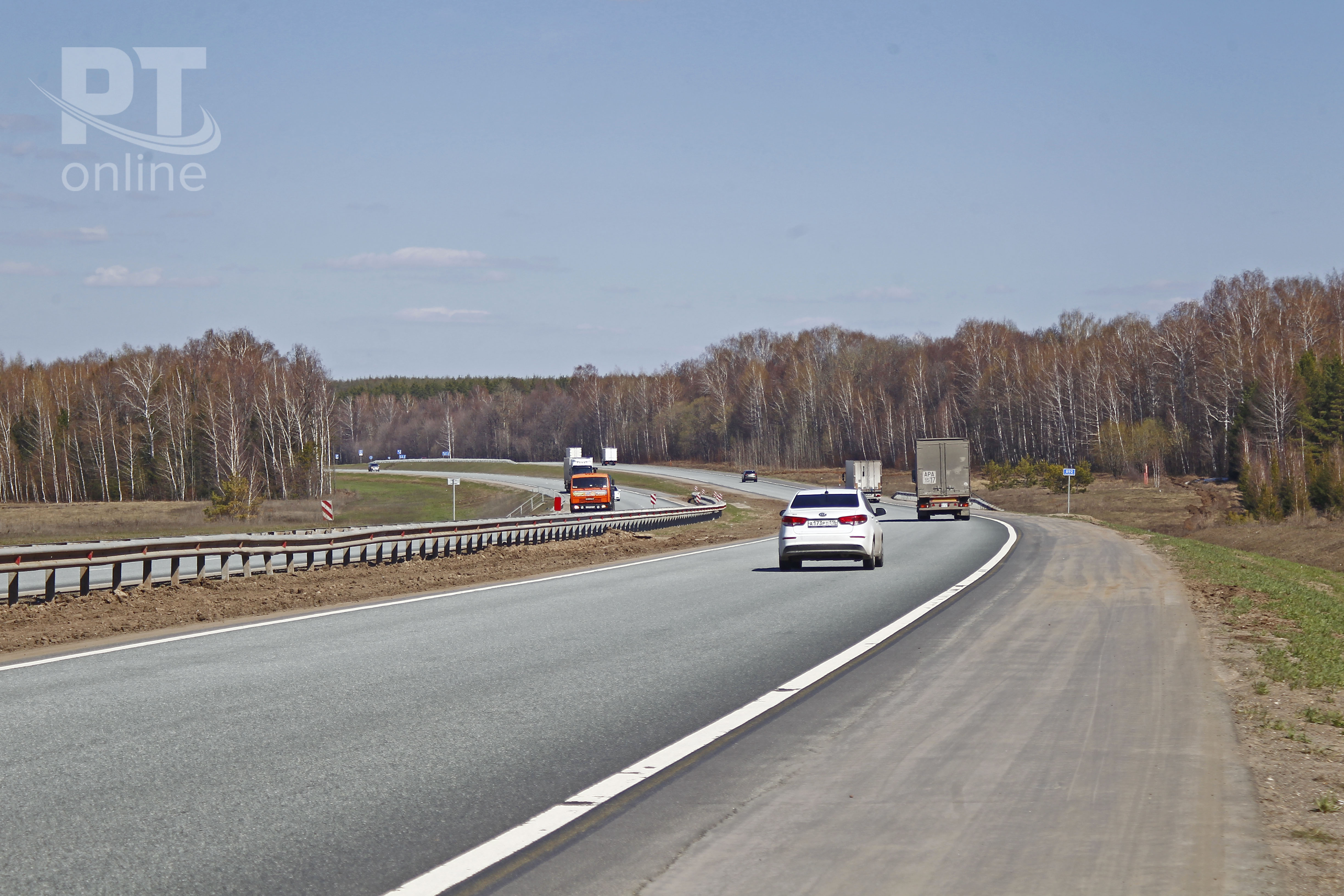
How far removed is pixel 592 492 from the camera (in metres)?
61.2

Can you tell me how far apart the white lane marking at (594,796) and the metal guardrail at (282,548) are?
13.4 metres

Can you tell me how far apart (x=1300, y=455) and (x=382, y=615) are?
77444 millimetres

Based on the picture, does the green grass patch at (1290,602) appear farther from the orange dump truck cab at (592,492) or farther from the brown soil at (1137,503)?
the brown soil at (1137,503)

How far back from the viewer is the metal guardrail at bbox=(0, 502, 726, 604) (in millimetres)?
18594

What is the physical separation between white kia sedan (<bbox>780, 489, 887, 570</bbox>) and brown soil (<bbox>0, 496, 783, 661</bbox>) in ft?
16.8

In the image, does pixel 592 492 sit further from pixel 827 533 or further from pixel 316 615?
pixel 316 615

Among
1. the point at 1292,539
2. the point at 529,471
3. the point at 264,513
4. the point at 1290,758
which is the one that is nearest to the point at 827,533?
the point at 1290,758

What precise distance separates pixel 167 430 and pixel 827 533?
307 ft

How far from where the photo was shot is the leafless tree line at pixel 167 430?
326 ft

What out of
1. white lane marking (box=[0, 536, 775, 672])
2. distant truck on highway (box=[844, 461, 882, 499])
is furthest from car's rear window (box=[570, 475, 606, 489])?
white lane marking (box=[0, 536, 775, 672])

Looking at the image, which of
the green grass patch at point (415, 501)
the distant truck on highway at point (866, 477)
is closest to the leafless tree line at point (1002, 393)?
the distant truck on highway at point (866, 477)

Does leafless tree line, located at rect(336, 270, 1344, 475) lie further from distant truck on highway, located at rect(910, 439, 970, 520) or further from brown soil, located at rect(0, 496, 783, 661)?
brown soil, located at rect(0, 496, 783, 661)

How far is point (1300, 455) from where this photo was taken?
77.8m

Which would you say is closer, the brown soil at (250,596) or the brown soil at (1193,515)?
the brown soil at (250,596)
